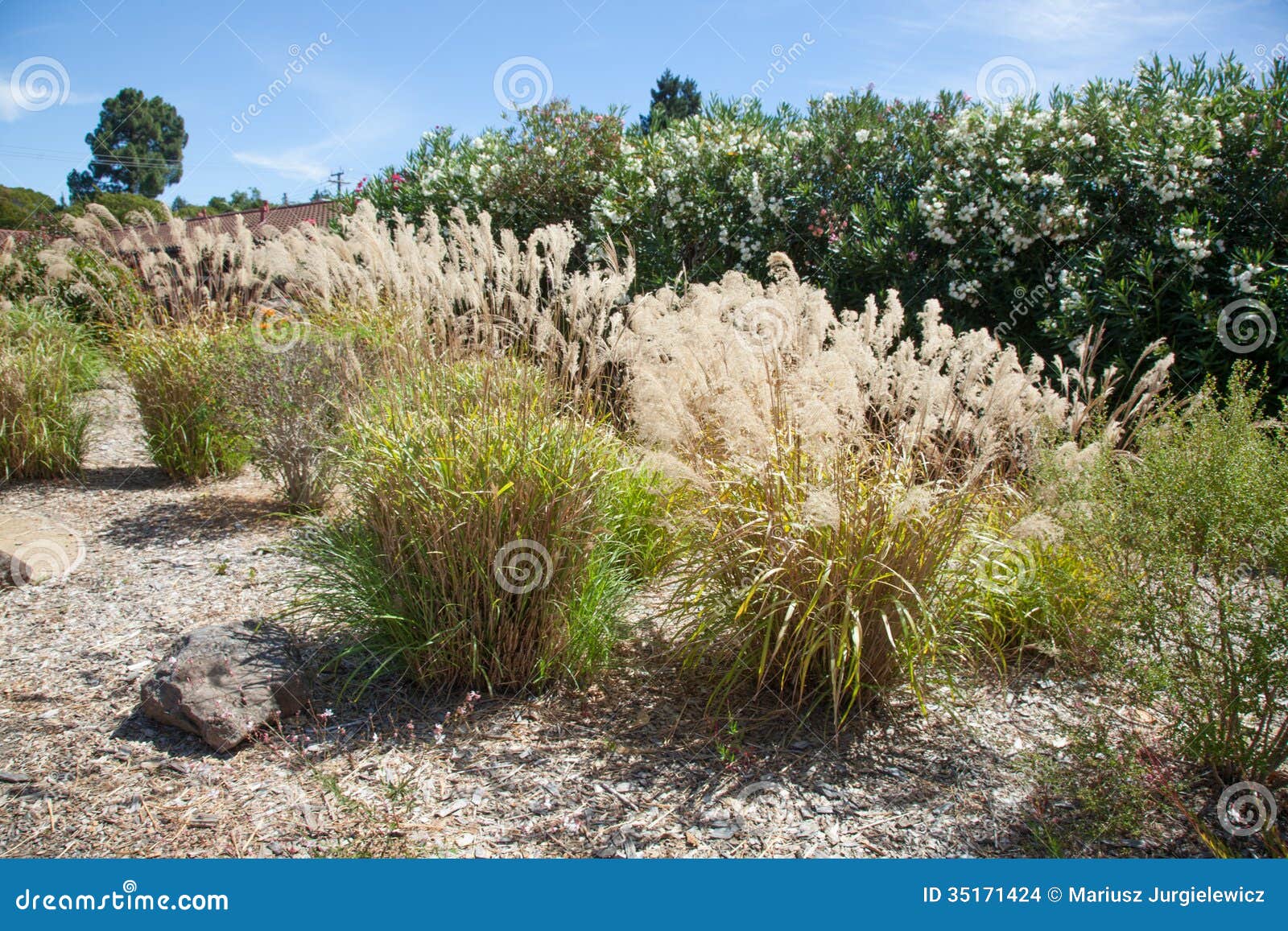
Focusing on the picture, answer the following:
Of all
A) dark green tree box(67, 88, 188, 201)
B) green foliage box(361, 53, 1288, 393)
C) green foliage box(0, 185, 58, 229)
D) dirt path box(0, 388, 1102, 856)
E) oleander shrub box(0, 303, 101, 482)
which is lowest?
dirt path box(0, 388, 1102, 856)

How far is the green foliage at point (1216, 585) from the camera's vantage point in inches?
94.1

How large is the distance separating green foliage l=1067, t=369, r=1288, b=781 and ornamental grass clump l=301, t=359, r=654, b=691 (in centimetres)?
183

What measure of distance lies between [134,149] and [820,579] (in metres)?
41.4

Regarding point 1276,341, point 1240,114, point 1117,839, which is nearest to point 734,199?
point 1240,114

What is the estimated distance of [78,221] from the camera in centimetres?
705

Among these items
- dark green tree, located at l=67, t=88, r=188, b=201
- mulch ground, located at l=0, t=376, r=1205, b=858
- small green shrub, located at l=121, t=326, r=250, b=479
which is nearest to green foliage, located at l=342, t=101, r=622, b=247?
small green shrub, located at l=121, t=326, r=250, b=479

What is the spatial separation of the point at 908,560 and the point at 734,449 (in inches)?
29.1

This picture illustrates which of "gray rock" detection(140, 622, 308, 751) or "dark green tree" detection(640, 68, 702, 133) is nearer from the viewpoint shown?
"gray rock" detection(140, 622, 308, 751)

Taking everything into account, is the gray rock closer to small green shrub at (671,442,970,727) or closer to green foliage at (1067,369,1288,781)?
small green shrub at (671,442,970,727)

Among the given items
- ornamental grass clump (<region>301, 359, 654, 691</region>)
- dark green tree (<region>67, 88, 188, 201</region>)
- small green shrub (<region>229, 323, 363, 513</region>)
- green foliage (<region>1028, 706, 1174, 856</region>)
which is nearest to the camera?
green foliage (<region>1028, 706, 1174, 856</region>)

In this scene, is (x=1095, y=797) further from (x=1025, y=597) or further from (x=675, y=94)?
(x=675, y=94)

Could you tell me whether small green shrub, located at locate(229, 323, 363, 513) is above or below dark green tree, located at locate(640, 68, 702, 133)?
below

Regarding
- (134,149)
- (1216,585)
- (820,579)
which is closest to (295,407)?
(820,579)

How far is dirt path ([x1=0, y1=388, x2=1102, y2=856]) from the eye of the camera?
2.41 meters
